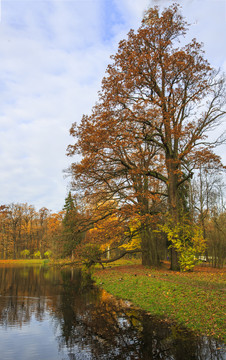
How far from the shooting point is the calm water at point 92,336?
621 cm

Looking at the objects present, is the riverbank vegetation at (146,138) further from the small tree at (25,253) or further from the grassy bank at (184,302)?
the small tree at (25,253)

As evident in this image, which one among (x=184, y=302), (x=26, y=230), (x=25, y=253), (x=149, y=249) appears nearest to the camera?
(x=184, y=302)

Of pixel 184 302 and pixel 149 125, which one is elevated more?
pixel 149 125

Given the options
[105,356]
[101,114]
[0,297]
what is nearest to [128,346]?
[105,356]

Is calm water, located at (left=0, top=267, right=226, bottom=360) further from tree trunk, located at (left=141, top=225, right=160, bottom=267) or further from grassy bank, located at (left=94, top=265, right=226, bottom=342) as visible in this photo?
tree trunk, located at (left=141, top=225, right=160, bottom=267)

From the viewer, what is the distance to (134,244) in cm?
2678

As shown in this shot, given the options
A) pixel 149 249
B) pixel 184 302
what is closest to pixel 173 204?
pixel 149 249

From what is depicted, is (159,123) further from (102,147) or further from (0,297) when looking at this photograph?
(0,297)

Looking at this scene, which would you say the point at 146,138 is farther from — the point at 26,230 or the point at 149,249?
the point at 26,230

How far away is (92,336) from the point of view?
7418mm

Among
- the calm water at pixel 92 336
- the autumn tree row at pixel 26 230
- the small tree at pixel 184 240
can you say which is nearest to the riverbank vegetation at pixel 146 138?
the small tree at pixel 184 240

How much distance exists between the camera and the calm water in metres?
6.21

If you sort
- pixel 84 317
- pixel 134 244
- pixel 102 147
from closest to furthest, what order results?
1. pixel 84 317
2. pixel 102 147
3. pixel 134 244

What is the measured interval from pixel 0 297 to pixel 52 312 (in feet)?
15.8
